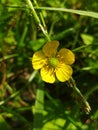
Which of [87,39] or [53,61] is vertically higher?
[53,61]

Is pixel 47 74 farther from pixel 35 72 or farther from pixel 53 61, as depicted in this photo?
pixel 35 72

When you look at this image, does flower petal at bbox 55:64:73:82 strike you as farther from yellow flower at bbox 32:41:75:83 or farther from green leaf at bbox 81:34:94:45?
green leaf at bbox 81:34:94:45

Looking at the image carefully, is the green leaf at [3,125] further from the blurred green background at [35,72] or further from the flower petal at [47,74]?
the flower petal at [47,74]

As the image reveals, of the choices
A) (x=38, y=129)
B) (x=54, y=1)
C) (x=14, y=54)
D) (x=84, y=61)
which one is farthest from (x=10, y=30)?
(x=38, y=129)

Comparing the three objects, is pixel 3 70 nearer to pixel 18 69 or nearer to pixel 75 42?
pixel 18 69

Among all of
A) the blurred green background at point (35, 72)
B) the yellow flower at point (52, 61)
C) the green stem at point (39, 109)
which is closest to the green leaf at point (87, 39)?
the blurred green background at point (35, 72)

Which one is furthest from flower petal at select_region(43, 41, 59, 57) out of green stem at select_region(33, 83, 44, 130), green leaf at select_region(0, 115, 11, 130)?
green leaf at select_region(0, 115, 11, 130)

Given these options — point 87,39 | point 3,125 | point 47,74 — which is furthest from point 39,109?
point 87,39
